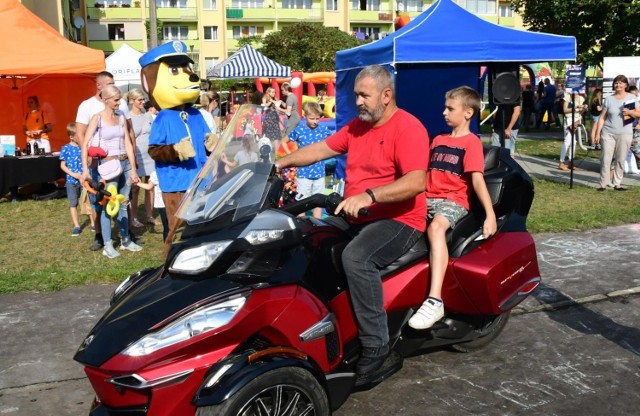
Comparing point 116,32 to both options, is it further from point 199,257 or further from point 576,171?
point 199,257

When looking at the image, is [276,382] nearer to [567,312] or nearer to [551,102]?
[567,312]

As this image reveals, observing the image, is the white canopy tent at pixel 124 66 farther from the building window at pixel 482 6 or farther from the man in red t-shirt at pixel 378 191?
the building window at pixel 482 6

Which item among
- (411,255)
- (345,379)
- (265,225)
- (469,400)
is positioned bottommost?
(469,400)

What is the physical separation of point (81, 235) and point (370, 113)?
6412 mm

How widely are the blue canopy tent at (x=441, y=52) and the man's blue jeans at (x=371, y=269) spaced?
6.61m

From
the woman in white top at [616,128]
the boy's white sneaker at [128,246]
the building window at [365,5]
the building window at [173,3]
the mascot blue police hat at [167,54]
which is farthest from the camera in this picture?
the building window at [365,5]

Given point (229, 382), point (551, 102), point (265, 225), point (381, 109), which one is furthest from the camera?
point (551, 102)

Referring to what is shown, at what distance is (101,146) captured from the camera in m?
7.78

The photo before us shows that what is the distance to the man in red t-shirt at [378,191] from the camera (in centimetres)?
369

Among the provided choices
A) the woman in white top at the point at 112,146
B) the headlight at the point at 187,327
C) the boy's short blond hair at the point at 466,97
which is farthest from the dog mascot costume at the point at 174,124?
the headlight at the point at 187,327

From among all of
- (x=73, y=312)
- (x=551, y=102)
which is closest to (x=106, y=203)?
(x=73, y=312)

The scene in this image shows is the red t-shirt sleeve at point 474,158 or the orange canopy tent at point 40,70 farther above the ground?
the orange canopy tent at point 40,70

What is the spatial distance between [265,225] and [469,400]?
1.81 meters

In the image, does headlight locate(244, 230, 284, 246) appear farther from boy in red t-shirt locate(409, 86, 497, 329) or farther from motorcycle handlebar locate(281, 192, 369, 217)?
boy in red t-shirt locate(409, 86, 497, 329)
